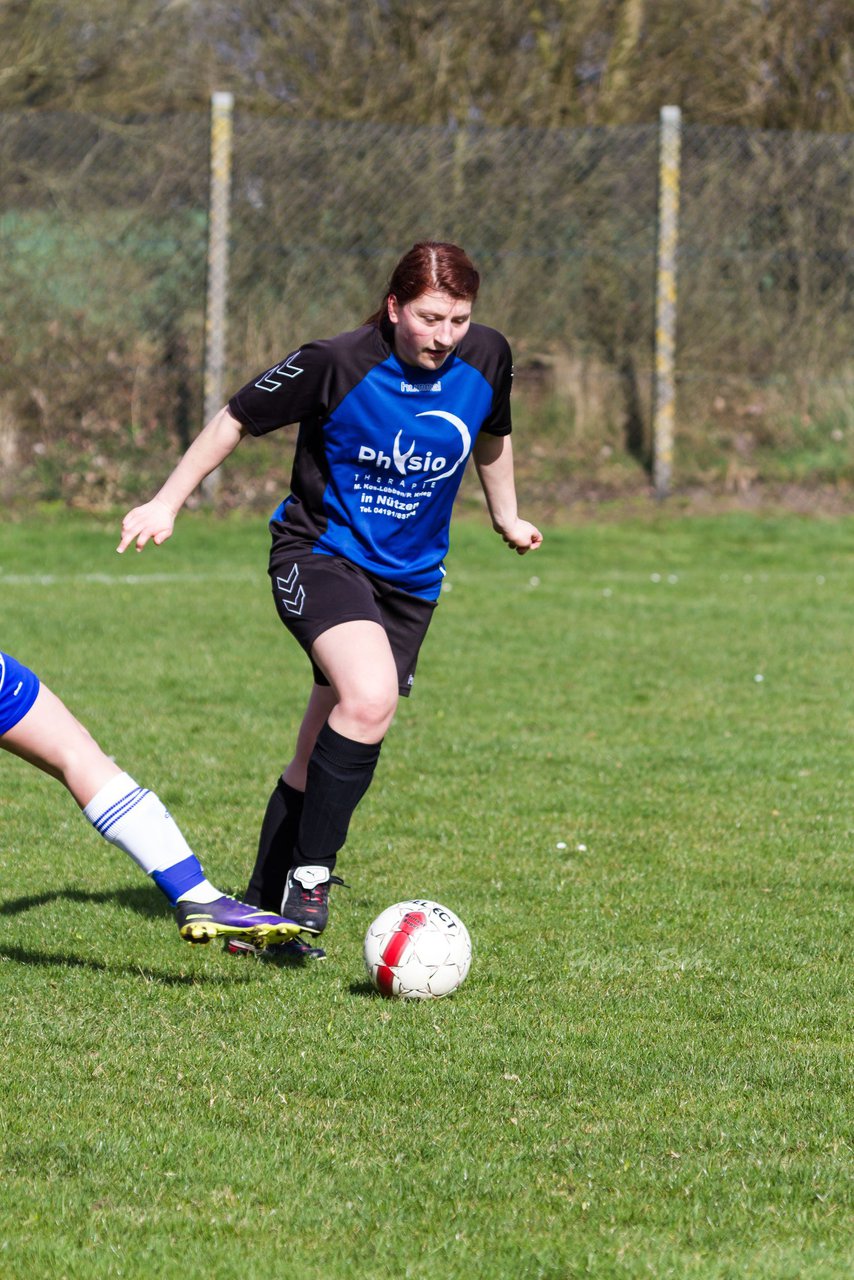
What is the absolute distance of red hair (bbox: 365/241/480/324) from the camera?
436 centimetres

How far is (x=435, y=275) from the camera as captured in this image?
4348mm

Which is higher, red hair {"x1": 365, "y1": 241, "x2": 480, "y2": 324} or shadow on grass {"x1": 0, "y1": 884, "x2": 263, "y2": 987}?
red hair {"x1": 365, "y1": 241, "x2": 480, "y2": 324}

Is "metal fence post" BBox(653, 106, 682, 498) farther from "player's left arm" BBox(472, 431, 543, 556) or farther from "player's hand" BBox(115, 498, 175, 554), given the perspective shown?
"player's hand" BBox(115, 498, 175, 554)

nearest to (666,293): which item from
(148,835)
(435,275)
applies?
(435,275)

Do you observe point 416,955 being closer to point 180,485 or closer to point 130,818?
point 130,818

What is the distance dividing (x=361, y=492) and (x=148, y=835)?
1.14 metres

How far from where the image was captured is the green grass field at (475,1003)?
2982 mm

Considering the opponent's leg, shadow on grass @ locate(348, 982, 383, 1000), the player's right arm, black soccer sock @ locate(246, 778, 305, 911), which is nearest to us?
the opponent's leg

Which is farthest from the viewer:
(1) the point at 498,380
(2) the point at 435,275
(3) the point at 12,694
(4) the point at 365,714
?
(1) the point at 498,380

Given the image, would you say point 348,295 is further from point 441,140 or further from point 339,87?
point 339,87

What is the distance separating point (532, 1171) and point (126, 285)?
12.2 meters

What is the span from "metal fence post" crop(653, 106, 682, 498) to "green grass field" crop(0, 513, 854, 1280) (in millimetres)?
5921

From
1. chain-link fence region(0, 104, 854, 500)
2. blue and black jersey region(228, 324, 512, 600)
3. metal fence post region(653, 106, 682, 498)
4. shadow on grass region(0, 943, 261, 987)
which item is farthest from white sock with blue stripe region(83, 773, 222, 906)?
metal fence post region(653, 106, 682, 498)

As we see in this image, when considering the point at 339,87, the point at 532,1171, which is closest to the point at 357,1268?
the point at 532,1171
